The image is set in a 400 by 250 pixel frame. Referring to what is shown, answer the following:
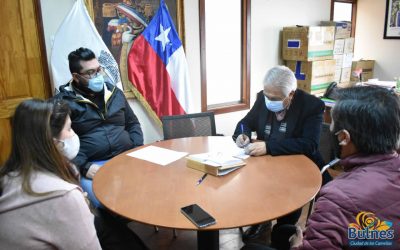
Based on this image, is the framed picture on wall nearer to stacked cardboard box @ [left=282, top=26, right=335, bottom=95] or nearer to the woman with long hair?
stacked cardboard box @ [left=282, top=26, right=335, bottom=95]

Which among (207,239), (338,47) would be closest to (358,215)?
(207,239)

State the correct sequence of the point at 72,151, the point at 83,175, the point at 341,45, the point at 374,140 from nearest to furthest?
the point at 374,140
the point at 72,151
the point at 83,175
the point at 341,45

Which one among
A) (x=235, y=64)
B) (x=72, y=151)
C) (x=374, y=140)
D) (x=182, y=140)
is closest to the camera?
(x=374, y=140)

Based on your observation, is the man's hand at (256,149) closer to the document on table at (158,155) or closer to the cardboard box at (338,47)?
the document on table at (158,155)

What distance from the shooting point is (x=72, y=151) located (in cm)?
151

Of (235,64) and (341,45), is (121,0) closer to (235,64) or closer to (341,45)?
(235,64)

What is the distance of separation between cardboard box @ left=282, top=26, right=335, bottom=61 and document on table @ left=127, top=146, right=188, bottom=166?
2431 mm

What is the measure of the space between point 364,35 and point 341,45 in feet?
3.55

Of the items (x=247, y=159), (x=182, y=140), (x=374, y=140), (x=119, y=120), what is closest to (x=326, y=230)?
(x=374, y=140)

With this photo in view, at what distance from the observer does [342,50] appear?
13.9 feet

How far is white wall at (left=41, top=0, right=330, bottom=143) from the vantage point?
3248mm

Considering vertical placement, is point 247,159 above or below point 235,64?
below

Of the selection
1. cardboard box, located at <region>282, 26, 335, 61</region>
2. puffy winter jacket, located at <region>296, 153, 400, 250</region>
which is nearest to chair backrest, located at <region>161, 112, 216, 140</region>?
puffy winter jacket, located at <region>296, 153, 400, 250</region>

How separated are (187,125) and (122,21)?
3.78 feet
